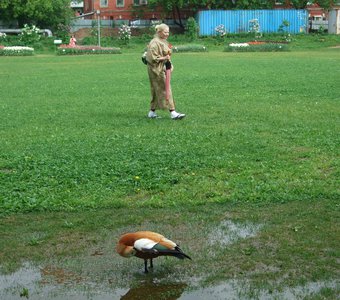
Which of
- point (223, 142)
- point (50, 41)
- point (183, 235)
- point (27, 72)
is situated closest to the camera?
point (183, 235)

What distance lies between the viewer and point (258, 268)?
4.88 metres

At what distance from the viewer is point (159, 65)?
11719mm

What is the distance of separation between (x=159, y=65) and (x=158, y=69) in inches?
3.0

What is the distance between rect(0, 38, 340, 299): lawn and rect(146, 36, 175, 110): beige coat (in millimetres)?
456

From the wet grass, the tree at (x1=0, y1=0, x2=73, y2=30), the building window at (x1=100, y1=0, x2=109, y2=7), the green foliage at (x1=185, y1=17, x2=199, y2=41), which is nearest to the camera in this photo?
the wet grass

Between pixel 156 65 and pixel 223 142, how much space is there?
2903 mm

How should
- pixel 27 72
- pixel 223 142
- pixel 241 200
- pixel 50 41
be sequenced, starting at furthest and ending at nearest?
1. pixel 50 41
2. pixel 27 72
3. pixel 223 142
4. pixel 241 200

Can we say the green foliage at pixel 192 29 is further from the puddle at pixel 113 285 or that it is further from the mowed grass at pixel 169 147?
the puddle at pixel 113 285

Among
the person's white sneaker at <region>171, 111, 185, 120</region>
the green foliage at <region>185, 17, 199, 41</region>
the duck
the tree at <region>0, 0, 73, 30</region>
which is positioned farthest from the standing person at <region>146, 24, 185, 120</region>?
the tree at <region>0, 0, 73, 30</region>

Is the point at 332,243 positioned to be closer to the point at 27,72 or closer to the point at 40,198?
the point at 40,198

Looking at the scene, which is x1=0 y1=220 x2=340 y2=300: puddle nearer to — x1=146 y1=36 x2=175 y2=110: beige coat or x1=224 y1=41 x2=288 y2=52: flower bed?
x1=146 y1=36 x2=175 y2=110: beige coat

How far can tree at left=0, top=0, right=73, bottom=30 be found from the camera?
47.8 m

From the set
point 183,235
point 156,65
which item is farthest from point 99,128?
point 183,235

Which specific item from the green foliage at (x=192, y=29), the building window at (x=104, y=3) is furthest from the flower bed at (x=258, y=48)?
the building window at (x=104, y=3)
